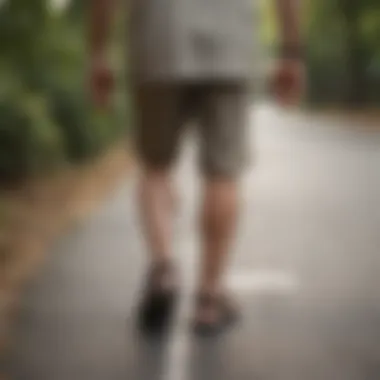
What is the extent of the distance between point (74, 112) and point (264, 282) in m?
0.24

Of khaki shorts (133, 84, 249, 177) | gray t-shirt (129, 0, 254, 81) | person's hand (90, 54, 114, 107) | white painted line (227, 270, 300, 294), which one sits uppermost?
gray t-shirt (129, 0, 254, 81)

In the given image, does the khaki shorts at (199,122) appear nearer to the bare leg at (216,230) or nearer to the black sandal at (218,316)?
the bare leg at (216,230)

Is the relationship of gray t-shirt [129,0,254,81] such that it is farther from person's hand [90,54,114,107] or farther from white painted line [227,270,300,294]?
white painted line [227,270,300,294]

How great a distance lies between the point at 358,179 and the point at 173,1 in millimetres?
242

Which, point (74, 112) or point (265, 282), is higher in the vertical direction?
point (74, 112)

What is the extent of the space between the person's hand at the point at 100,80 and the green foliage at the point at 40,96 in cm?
1

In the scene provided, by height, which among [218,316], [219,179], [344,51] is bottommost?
[218,316]

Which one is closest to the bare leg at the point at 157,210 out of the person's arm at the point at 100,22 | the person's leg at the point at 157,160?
the person's leg at the point at 157,160

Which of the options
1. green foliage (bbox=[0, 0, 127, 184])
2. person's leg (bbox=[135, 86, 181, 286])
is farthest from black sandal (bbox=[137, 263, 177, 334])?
green foliage (bbox=[0, 0, 127, 184])

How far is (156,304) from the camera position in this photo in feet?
2.89

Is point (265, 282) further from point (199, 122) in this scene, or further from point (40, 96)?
point (40, 96)

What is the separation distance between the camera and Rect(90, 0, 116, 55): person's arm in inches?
33.0

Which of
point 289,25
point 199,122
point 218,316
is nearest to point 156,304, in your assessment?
point 218,316

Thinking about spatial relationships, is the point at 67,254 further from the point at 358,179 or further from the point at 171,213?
the point at 358,179
